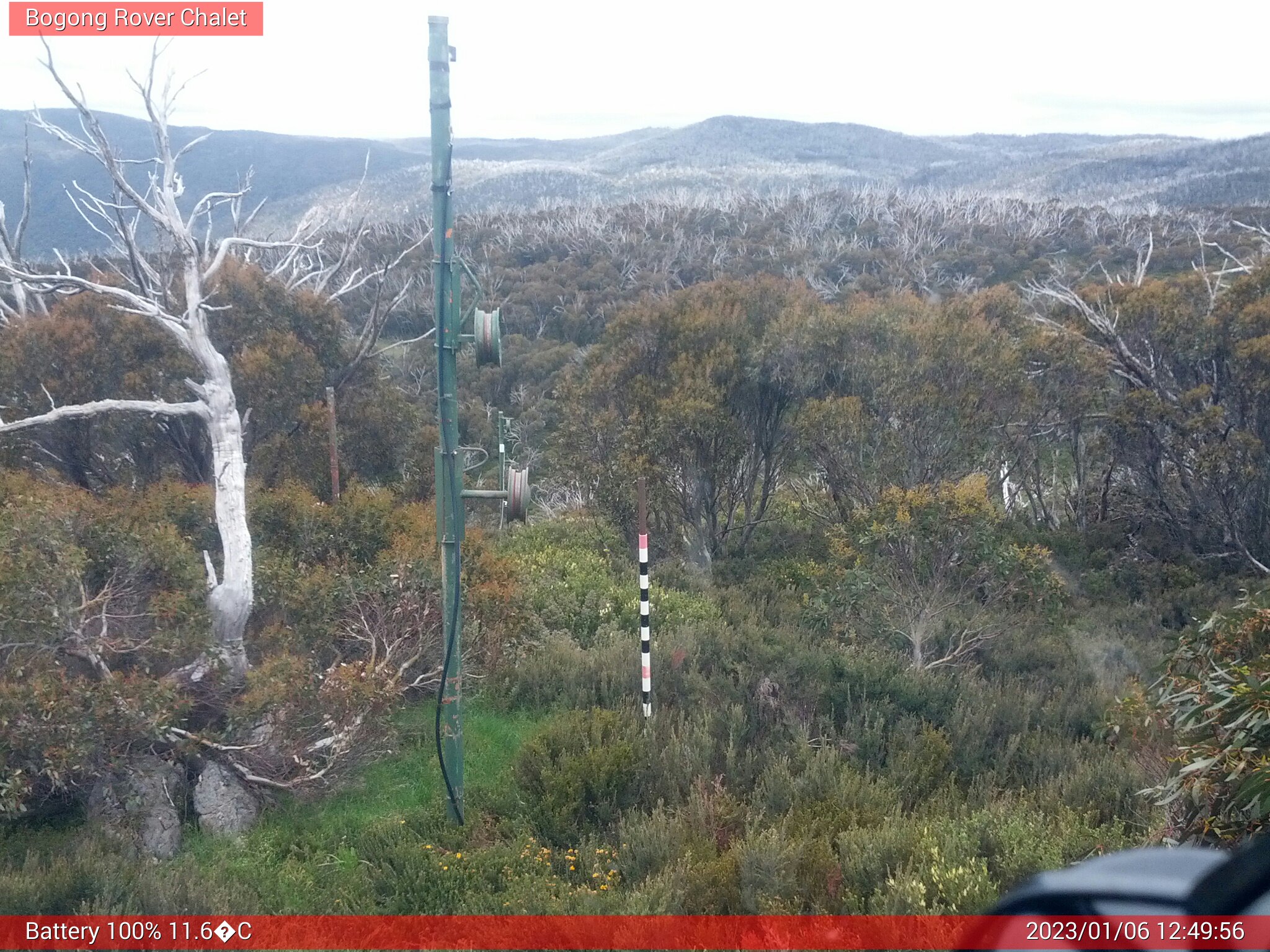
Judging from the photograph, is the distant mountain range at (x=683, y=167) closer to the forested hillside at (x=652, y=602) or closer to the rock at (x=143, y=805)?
the forested hillside at (x=652, y=602)

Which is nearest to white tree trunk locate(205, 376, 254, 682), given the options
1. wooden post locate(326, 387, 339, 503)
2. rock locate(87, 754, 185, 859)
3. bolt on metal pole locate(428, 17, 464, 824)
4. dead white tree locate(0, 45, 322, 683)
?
dead white tree locate(0, 45, 322, 683)

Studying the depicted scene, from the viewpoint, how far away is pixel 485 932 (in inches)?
179

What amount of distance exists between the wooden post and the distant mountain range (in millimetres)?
26121

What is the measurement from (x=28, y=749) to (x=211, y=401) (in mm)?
2990

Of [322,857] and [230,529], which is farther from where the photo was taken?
[230,529]

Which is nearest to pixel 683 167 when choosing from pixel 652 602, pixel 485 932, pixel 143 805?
pixel 652 602

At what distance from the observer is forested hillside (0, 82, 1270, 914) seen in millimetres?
5160

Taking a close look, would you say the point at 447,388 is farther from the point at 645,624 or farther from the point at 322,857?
the point at 322,857

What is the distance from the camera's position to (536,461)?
771 inches

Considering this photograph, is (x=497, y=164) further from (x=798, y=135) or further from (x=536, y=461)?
(x=536, y=461)

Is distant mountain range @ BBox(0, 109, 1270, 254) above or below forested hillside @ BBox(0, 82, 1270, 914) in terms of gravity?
above

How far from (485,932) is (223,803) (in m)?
2.74

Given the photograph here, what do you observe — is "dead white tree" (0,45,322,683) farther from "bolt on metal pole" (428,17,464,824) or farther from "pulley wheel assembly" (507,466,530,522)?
"pulley wheel assembly" (507,466,530,522)

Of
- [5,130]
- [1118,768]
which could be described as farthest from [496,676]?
[5,130]
